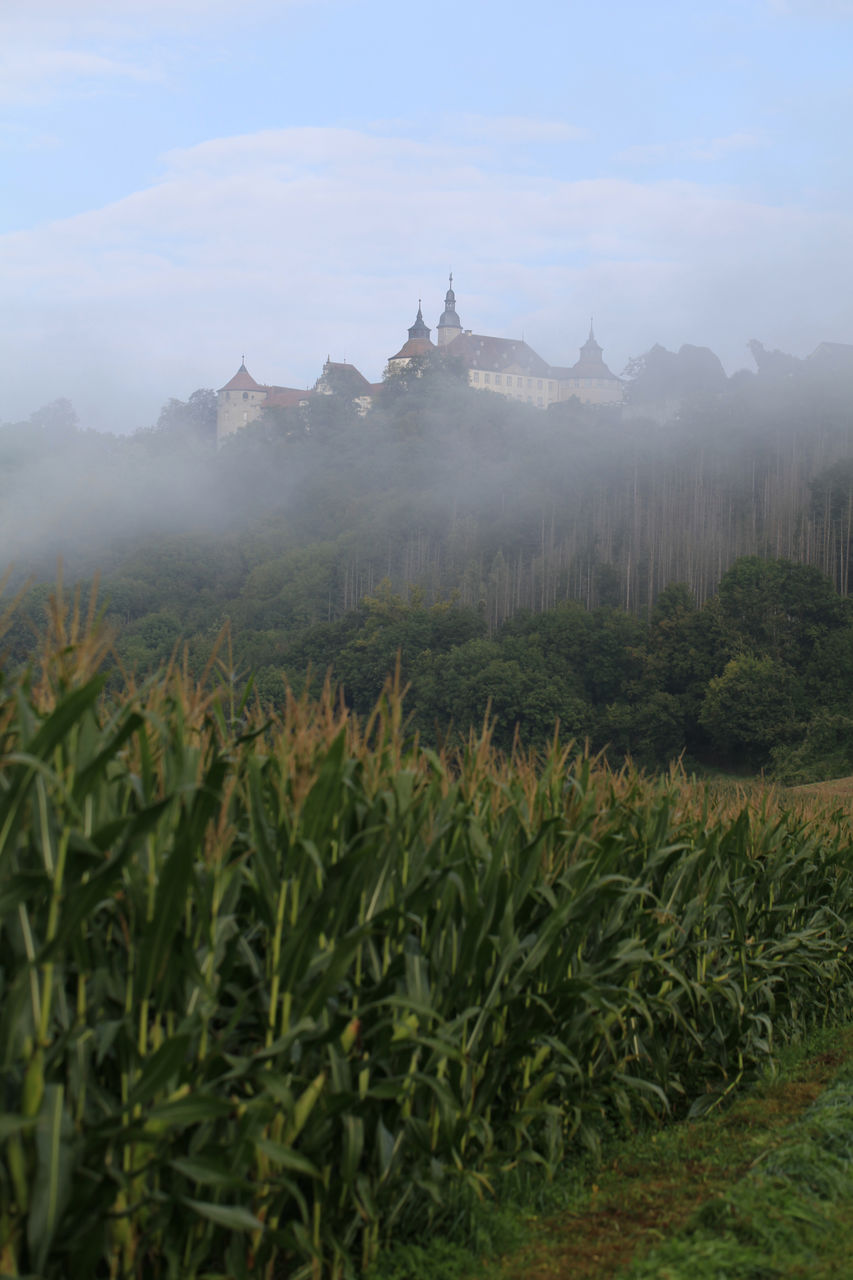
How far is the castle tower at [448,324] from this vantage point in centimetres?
12088

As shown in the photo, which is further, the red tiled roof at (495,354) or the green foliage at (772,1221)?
the red tiled roof at (495,354)

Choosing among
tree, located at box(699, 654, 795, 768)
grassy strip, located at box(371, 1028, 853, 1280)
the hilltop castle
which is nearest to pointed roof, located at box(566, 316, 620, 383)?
the hilltop castle

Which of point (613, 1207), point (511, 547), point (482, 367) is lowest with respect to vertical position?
point (511, 547)

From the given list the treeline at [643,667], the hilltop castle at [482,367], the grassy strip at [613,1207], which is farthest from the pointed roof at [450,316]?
the grassy strip at [613,1207]

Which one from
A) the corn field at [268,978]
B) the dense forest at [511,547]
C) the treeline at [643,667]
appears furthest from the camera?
the dense forest at [511,547]

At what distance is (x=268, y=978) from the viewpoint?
2.63 metres

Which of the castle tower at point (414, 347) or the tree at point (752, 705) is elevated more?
the castle tower at point (414, 347)

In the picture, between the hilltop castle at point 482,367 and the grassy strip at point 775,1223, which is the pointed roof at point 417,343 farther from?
the grassy strip at point 775,1223

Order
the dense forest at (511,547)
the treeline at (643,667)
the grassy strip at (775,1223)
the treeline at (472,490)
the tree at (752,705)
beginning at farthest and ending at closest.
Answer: the treeline at (472,490)
the dense forest at (511,547)
the treeline at (643,667)
the tree at (752,705)
the grassy strip at (775,1223)

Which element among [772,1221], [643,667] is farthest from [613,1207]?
[643,667]

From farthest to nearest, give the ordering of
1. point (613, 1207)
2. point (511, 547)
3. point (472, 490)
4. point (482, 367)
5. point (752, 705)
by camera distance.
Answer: point (482, 367) → point (472, 490) → point (511, 547) → point (752, 705) → point (613, 1207)

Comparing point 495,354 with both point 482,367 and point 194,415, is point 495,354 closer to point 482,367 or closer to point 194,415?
point 482,367

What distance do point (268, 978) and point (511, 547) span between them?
3548 inches

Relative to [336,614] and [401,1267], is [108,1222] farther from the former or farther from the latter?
[336,614]
